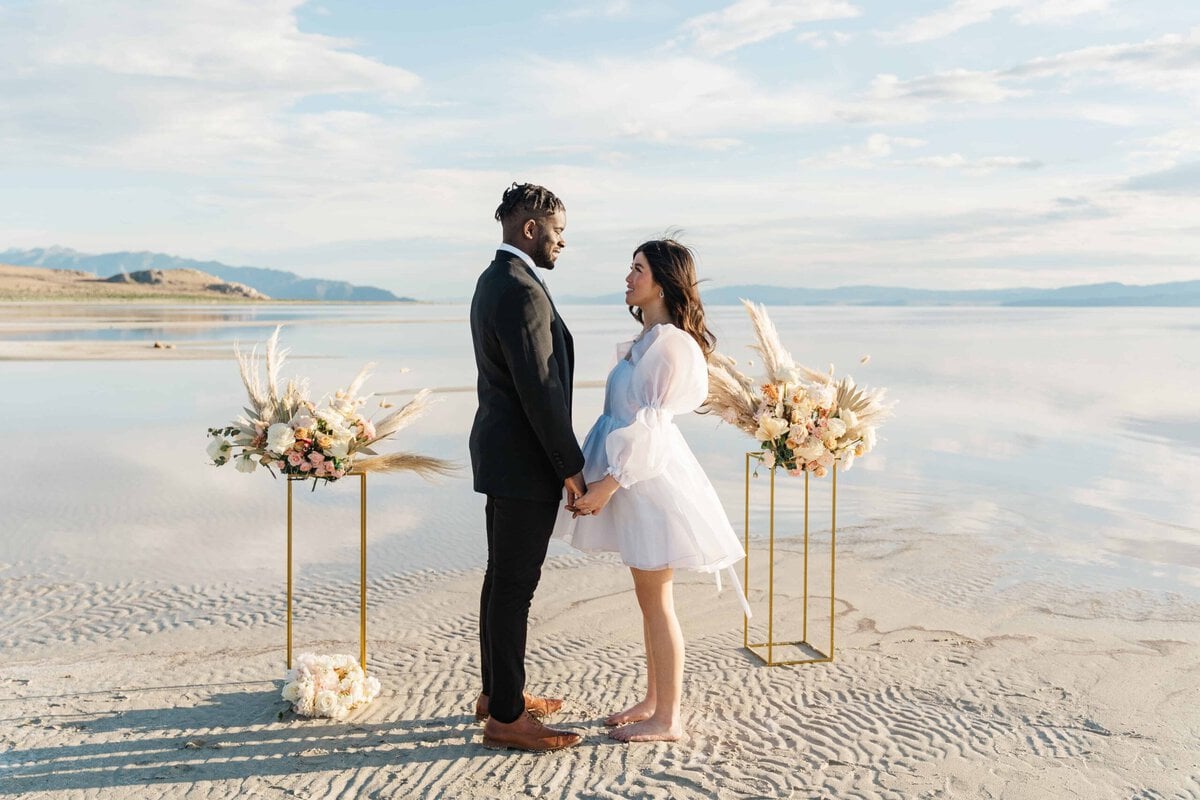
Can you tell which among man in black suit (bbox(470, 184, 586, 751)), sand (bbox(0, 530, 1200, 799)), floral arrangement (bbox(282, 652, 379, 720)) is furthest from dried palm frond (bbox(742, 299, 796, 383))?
floral arrangement (bbox(282, 652, 379, 720))

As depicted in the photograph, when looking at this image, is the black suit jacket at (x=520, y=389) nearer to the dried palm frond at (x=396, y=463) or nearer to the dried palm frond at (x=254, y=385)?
the dried palm frond at (x=396, y=463)

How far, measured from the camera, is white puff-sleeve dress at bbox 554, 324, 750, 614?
4238 millimetres

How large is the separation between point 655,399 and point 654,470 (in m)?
0.31

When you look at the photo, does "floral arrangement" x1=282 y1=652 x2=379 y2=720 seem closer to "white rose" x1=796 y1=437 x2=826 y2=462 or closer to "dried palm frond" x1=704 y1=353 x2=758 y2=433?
"dried palm frond" x1=704 y1=353 x2=758 y2=433

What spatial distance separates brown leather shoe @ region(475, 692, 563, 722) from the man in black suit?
327 mm

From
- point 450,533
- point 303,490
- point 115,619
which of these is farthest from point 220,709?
point 303,490

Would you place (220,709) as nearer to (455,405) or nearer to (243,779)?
(243,779)

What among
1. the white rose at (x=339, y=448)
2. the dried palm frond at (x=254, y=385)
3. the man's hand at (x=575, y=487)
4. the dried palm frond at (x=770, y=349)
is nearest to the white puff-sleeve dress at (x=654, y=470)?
the man's hand at (x=575, y=487)

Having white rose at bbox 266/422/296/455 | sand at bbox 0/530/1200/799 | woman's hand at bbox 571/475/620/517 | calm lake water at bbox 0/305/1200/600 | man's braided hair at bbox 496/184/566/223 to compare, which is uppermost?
man's braided hair at bbox 496/184/566/223

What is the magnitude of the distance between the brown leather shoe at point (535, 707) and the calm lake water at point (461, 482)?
6.62 ft

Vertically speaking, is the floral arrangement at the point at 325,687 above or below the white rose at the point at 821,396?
below

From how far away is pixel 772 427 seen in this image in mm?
5223

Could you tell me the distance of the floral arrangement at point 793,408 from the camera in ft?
17.3

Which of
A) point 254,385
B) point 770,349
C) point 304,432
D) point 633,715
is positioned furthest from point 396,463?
point 770,349
